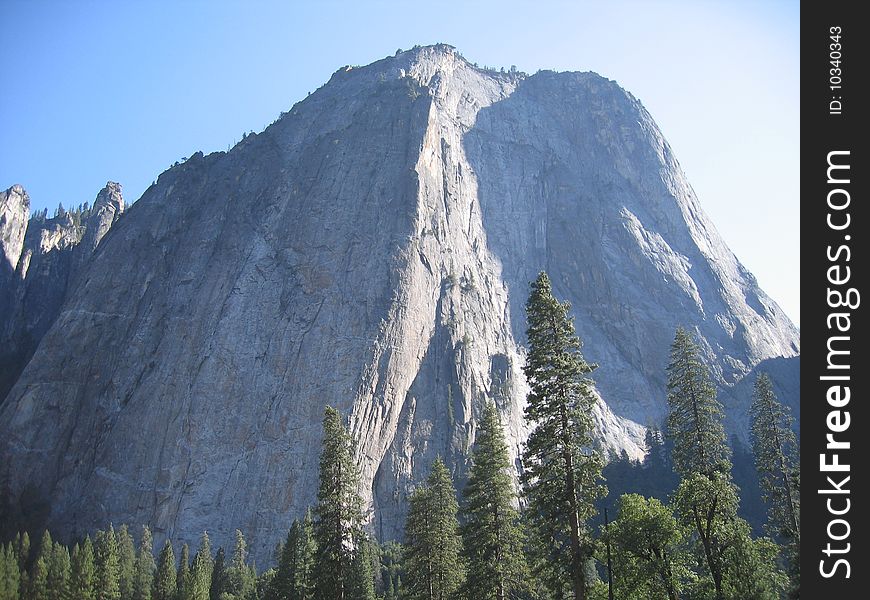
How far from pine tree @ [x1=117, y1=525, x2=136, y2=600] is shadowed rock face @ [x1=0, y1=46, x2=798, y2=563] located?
48.8 ft

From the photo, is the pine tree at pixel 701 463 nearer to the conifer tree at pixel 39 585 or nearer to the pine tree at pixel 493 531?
the pine tree at pixel 493 531

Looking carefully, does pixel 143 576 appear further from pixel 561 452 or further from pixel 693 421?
pixel 561 452

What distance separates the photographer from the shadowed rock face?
9144 centimetres

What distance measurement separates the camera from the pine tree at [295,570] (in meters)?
45.8

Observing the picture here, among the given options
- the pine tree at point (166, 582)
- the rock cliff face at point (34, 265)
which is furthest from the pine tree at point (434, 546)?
the rock cliff face at point (34, 265)

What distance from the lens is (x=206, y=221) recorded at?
12356 cm

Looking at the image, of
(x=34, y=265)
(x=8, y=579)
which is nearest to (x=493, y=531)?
(x=8, y=579)

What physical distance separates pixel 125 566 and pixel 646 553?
58572 mm

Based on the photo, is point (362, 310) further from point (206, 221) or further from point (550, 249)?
point (550, 249)

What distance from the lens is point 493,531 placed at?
96.4ft

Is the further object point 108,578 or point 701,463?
point 108,578

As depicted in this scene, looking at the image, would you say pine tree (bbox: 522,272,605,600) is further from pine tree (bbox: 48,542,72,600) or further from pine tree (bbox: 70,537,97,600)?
pine tree (bbox: 48,542,72,600)

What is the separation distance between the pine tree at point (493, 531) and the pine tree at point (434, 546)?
461 centimetres
